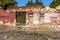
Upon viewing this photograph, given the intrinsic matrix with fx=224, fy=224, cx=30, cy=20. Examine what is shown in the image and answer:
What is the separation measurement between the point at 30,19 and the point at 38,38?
324 inches

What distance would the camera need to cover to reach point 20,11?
25203 millimetres

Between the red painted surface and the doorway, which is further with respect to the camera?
the doorway

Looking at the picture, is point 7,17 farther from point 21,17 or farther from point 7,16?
point 21,17

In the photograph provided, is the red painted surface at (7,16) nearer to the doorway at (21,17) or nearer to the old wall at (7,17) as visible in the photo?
the old wall at (7,17)

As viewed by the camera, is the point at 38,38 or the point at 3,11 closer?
the point at 38,38

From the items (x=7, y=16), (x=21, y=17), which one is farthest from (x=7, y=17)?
(x=21, y=17)

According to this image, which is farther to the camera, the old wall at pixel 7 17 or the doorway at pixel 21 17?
the doorway at pixel 21 17

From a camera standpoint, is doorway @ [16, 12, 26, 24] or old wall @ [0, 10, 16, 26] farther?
doorway @ [16, 12, 26, 24]

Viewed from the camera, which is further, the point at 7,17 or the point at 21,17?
the point at 21,17

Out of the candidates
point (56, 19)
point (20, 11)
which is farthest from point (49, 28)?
point (20, 11)

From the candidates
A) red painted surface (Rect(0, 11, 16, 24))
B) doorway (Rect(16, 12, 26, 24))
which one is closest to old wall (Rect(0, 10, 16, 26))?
red painted surface (Rect(0, 11, 16, 24))

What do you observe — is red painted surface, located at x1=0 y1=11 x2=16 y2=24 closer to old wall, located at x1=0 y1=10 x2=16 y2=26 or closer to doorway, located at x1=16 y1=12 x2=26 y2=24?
old wall, located at x1=0 y1=10 x2=16 y2=26

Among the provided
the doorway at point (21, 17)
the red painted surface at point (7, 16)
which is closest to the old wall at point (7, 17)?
the red painted surface at point (7, 16)

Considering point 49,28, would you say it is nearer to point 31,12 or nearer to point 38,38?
point 31,12
